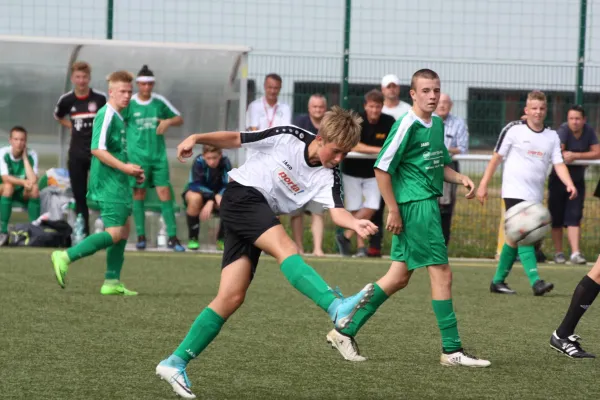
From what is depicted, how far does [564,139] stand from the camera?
13867 mm

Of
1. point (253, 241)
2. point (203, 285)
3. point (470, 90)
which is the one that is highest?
point (470, 90)

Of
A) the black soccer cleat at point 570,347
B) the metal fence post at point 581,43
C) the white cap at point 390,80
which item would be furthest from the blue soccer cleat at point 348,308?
the metal fence post at point 581,43

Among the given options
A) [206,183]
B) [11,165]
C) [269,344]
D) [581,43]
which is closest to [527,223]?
[269,344]

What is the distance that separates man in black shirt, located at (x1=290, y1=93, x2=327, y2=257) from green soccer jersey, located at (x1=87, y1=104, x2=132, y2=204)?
13.7 ft

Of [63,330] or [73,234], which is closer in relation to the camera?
[63,330]

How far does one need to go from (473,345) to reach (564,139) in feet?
23.1

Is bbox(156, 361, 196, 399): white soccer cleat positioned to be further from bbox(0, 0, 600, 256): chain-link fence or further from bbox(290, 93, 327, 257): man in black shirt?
bbox(0, 0, 600, 256): chain-link fence

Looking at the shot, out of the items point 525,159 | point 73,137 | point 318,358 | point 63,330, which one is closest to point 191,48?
point 73,137

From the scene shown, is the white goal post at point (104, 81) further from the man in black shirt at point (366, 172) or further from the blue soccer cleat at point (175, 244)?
the man in black shirt at point (366, 172)

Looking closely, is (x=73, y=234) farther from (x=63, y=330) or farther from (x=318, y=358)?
(x=318, y=358)

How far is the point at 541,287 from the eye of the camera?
1003 centimetres

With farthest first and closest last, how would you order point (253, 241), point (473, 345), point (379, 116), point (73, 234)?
point (73, 234) < point (379, 116) < point (473, 345) < point (253, 241)

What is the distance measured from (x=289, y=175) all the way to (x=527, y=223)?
4513 mm

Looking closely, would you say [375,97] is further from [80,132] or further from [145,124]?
[80,132]
